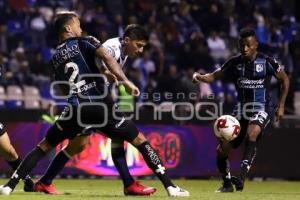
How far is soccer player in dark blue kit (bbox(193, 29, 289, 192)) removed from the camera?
13008 mm

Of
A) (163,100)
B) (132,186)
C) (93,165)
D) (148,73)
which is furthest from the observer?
(148,73)

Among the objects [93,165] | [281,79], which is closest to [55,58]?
[281,79]

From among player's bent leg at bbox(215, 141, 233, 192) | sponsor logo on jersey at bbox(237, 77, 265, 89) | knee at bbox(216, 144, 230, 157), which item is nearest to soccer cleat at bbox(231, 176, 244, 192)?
player's bent leg at bbox(215, 141, 233, 192)

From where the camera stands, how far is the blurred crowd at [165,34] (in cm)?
2220

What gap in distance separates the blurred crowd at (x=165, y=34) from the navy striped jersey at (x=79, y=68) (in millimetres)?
9892

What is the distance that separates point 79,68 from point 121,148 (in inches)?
56.7

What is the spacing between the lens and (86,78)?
428 inches

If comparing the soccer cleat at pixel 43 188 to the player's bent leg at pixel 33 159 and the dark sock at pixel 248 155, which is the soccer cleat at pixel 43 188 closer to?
the player's bent leg at pixel 33 159

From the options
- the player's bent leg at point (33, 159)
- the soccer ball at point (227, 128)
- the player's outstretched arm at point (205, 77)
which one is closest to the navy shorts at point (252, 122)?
the soccer ball at point (227, 128)

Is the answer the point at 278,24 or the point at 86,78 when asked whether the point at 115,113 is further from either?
the point at 278,24

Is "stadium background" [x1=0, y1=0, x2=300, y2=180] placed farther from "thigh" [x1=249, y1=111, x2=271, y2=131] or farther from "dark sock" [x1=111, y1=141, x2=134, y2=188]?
"dark sock" [x1=111, y1=141, x2=134, y2=188]

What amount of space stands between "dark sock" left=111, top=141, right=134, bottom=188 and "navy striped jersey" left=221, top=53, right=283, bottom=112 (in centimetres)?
250

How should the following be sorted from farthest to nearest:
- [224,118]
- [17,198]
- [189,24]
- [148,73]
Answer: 1. [189,24]
2. [148,73]
3. [224,118]
4. [17,198]

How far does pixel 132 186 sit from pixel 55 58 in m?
1.90
